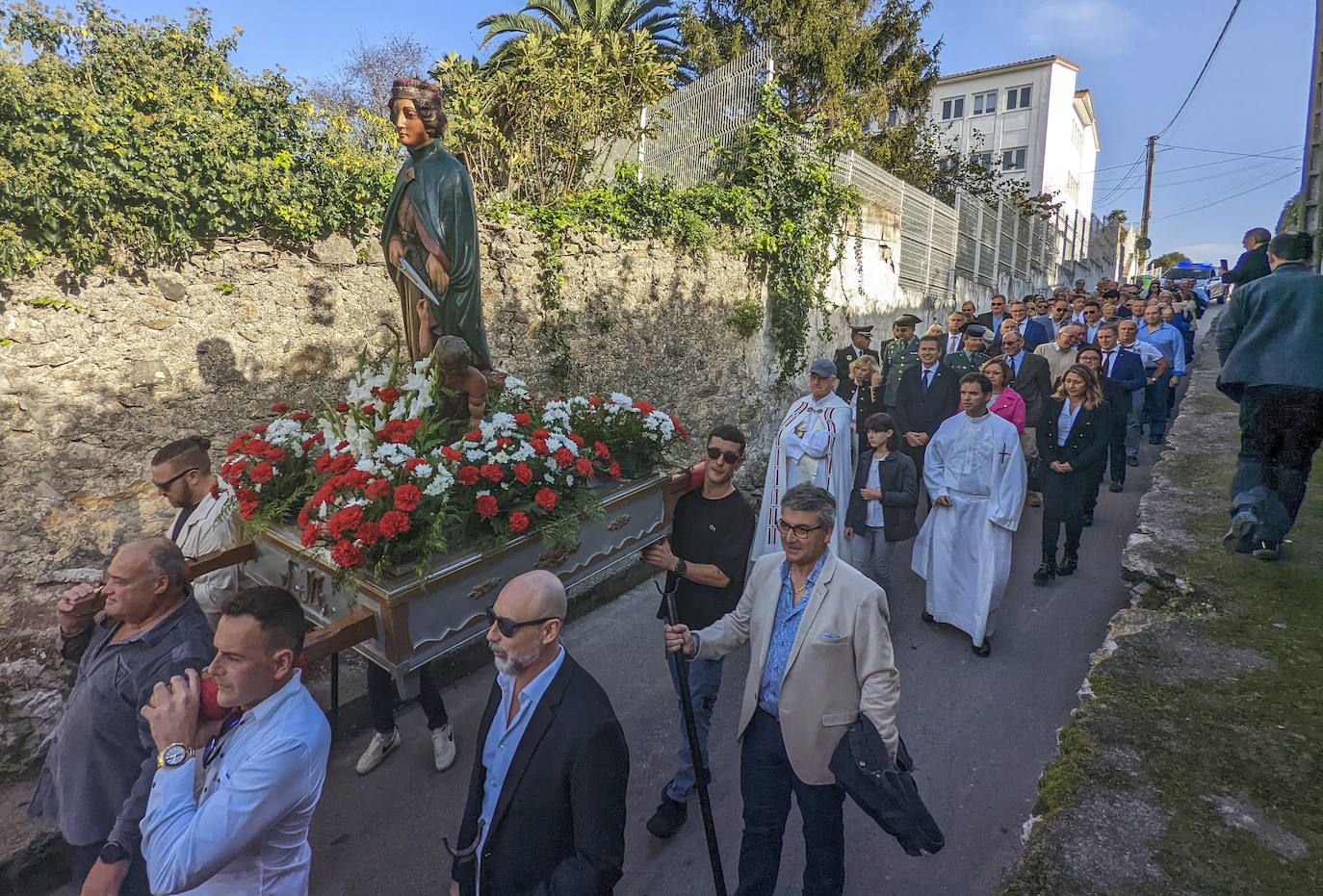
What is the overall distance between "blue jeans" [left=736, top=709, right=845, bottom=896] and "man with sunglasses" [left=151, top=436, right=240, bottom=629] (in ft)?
8.10

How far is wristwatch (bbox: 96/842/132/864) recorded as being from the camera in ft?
6.49

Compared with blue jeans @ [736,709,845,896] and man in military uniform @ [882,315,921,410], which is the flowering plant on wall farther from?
man in military uniform @ [882,315,921,410]

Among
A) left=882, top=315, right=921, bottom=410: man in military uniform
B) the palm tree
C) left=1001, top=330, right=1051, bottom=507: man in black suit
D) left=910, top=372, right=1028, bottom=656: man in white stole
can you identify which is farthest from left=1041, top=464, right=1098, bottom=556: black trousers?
the palm tree

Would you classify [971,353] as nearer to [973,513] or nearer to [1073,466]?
[1073,466]

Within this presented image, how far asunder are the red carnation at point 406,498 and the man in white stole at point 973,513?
13.8 ft

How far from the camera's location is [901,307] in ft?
41.8

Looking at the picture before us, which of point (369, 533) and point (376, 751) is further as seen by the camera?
point (376, 751)

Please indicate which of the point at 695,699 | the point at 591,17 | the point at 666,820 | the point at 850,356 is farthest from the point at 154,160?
the point at 591,17

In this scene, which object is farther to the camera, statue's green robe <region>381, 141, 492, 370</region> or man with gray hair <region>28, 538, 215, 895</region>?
statue's green robe <region>381, 141, 492, 370</region>

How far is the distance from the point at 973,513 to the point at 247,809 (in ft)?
16.3

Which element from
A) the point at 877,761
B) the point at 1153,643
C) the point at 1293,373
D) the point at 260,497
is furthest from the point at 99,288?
the point at 1293,373

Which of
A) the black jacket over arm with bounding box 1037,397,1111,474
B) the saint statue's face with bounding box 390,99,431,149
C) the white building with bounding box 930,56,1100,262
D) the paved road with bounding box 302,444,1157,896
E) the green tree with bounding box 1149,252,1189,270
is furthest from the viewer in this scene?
the green tree with bounding box 1149,252,1189,270

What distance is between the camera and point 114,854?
198 centimetres

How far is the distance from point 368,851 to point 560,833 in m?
2.03
